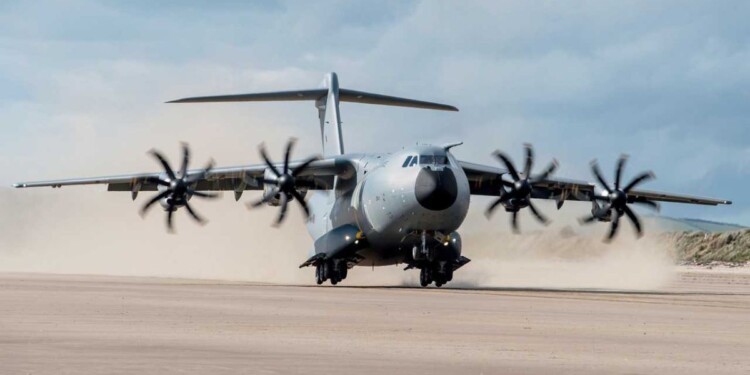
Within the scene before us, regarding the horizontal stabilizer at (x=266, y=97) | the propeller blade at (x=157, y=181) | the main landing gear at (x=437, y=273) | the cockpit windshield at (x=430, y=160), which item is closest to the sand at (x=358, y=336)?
the cockpit windshield at (x=430, y=160)

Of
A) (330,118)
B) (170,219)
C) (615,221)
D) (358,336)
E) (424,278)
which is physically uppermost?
(330,118)

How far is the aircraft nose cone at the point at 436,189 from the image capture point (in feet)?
113

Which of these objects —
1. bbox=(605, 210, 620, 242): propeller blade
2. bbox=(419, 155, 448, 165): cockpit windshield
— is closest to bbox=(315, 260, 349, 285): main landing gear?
bbox=(419, 155, 448, 165): cockpit windshield

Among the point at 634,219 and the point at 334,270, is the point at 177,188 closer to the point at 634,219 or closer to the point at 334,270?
the point at 334,270

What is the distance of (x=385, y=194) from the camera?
36.1 metres

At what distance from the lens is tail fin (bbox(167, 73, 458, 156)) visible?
1742 inches

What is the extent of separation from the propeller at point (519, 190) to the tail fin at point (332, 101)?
791cm

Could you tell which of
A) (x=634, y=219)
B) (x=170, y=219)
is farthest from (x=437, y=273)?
(x=170, y=219)

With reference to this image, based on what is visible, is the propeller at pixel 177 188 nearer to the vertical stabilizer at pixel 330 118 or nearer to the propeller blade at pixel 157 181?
the propeller blade at pixel 157 181

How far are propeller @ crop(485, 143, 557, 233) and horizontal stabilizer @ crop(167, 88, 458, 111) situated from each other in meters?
8.32

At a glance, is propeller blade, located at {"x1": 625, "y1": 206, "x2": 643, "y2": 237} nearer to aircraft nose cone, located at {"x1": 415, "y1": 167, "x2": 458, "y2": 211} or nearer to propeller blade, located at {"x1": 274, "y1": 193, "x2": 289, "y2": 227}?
aircraft nose cone, located at {"x1": 415, "y1": 167, "x2": 458, "y2": 211}

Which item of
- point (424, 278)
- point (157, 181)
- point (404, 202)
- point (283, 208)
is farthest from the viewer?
point (157, 181)

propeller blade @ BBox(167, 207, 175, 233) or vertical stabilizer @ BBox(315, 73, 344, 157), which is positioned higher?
vertical stabilizer @ BBox(315, 73, 344, 157)

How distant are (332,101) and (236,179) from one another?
4.62 meters
